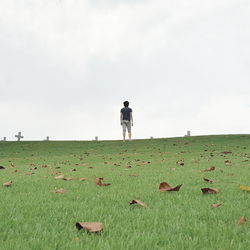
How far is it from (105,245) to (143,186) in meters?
2.81

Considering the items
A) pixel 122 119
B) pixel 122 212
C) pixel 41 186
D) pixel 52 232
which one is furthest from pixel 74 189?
pixel 122 119

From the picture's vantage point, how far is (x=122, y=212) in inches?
138

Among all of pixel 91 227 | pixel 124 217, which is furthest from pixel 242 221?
pixel 91 227

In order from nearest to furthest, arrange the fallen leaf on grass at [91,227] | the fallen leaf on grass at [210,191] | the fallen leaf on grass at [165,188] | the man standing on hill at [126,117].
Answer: the fallen leaf on grass at [91,227] → the fallen leaf on grass at [210,191] → the fallen leaf on grass at [165,188] → the man standing on hill at [126,117]

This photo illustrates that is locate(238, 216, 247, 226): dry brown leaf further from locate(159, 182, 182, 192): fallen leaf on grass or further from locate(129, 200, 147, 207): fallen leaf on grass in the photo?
locate(159, 182, 182, 192): fallen leaf on grass

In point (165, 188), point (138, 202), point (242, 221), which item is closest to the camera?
point (242, 221)

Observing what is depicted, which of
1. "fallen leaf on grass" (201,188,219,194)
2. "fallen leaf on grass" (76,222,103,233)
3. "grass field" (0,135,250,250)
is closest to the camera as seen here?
"grass field" (0,135,250,250)

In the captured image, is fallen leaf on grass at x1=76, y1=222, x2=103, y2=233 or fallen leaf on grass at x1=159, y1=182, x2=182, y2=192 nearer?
fallen leaf on grass at x1=76, y1=222, x2=103, y2=233

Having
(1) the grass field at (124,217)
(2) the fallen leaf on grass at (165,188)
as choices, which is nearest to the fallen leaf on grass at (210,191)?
(1) the grass field at (124,217)

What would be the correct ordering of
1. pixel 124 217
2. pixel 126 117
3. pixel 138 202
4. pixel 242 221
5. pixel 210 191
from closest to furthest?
pixel 242 221, pixel 124 217, pixel 138 202, pixel 210 191, pixel 126 117

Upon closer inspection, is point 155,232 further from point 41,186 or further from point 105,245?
point 41,186

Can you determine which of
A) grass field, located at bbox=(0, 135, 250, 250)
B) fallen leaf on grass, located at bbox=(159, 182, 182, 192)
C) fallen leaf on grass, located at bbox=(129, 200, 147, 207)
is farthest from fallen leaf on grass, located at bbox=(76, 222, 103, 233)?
fallen leaf on grass, located at bbox=(159, 182, 182, 192)

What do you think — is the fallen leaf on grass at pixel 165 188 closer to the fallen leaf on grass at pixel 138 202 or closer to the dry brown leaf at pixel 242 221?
the fallen leaf on grass at pixel 138 202

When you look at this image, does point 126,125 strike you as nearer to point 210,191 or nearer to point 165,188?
point 165,188
